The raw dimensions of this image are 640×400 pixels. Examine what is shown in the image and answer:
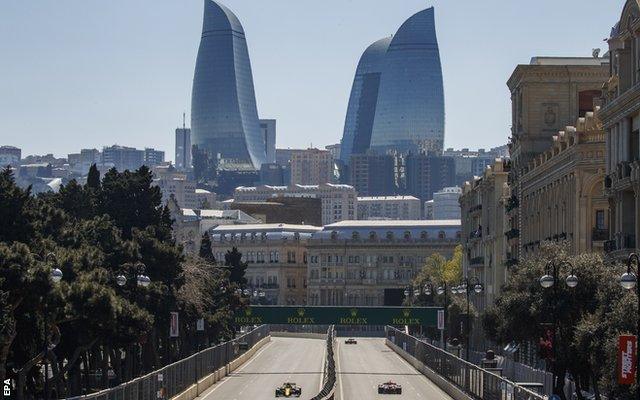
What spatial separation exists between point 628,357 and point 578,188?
59.5 meters

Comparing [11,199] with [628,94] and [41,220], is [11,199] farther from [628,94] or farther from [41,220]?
[628,94]

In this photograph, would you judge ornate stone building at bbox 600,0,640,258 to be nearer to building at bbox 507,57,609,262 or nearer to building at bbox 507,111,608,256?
building at bbox 507,111,608,256

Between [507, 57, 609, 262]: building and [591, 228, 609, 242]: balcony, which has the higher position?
[507, 57, 609, 262]: building

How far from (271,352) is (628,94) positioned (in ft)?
391

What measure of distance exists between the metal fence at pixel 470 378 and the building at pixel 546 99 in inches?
493

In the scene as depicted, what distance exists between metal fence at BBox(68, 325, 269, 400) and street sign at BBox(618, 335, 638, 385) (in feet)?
64.4

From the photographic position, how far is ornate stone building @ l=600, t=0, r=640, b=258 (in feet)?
270

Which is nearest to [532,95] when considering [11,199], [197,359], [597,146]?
[597,146]

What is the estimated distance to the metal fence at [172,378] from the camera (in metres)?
74.6

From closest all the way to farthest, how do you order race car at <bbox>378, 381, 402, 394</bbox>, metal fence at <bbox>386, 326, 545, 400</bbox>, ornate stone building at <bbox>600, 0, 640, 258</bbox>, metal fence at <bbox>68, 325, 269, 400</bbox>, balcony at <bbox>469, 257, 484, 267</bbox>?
metal fence at <bbox>68, 325, 269, 400</bbox>
metal fence at <bbox>386, 326, 545, 400</bbox>
ornate stone building at <bbox>600, 0, 640, 258</bbox>
race car at <bbox>378, 381, 402, 394</bbox>
balcony at <bbox>469, 257, 484, 267</bbox>

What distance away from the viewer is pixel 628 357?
2205 inches

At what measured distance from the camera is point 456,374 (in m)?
112

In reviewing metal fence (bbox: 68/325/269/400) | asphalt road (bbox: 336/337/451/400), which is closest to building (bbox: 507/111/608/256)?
asphalt road (bbox: 336/337/451/400)

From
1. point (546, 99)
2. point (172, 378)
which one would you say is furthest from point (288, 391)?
point (546, 99)
